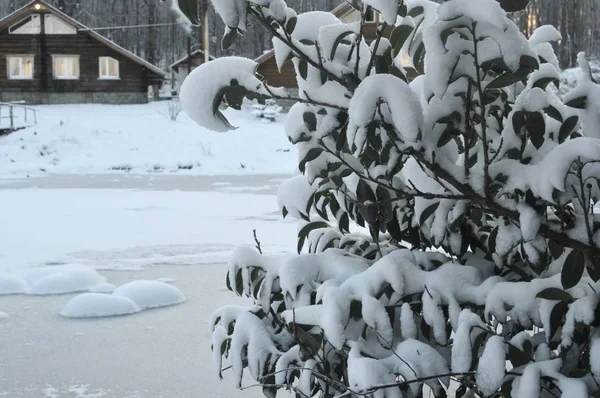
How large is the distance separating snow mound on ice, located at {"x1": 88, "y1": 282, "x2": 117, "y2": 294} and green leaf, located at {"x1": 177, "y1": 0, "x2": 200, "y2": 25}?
16.2 feet

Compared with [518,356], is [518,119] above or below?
above

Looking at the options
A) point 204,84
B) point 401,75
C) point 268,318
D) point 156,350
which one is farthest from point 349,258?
point 156,350

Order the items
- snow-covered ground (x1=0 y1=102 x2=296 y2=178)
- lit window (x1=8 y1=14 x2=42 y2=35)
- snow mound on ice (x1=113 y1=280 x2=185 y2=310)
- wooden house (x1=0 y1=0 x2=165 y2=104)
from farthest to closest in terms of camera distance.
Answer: lit window (x1=8 y1=14 x2=42 y2=35) < wooden house (x1=0 y1=0 x2=165 y2=104) < snow-covered ground (x1=0 y1=102 x2=296 y2=178) < snow mound on ice (x1=113 y1=280 x2=185 y2=310)

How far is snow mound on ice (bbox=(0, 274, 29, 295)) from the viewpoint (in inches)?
247

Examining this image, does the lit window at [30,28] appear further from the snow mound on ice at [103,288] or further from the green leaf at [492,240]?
the green leaf at [492,240]

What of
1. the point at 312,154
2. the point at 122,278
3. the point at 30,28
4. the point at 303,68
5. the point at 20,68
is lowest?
the point at 122,278

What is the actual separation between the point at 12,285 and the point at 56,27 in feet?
101

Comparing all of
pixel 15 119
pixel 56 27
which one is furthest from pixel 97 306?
pixel 56 27

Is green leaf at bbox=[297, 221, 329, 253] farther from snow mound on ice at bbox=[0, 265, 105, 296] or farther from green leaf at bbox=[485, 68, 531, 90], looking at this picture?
snow mound on ice at bbox=[0, 265, 105, 296]

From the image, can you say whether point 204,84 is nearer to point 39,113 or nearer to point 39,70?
point 39,113

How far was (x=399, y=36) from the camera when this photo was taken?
1948mm

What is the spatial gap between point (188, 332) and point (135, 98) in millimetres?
31278

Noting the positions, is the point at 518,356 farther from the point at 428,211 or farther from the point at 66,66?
the point at 66,66

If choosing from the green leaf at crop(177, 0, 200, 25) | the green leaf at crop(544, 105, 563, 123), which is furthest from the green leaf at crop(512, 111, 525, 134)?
the green leaf at crop(177, 0, 200, 25)
